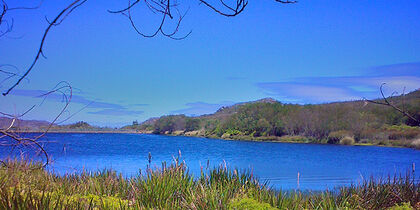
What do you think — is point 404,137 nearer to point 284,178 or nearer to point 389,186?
point 284,178

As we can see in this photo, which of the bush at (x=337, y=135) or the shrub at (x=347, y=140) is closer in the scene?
the shrub at (x=347, y=140)

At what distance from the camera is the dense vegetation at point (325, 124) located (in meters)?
63.8

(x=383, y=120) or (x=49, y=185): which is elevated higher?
(x=383, y=120)

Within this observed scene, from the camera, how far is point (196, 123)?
116938mm

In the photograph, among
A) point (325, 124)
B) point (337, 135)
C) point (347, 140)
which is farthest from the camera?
point (325, 124)

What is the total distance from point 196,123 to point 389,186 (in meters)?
107

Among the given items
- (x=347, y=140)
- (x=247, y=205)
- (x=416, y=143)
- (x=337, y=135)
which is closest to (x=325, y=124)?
(x=337, y=135)

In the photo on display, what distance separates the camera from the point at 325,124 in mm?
71312

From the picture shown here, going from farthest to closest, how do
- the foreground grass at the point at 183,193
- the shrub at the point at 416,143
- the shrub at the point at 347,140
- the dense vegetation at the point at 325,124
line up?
the shrub at the point at 347,140
the dense vegetation at the point at 325,124
the shrub at the point at 416,143
the foreground grass at the point at 183,193

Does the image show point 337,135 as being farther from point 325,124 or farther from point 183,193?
point 183,193

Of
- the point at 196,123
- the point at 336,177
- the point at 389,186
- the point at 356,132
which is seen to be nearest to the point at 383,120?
the point at 356,132

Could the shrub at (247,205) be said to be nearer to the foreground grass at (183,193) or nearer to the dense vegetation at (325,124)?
the foreground grass at (183,193)

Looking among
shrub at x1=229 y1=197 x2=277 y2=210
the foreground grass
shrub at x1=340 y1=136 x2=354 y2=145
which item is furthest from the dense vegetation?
shrub at x1=229 y1=197 x2=277 y2=210

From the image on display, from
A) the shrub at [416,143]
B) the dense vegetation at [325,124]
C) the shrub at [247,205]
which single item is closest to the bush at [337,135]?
the dense vegetation at [325,124]
